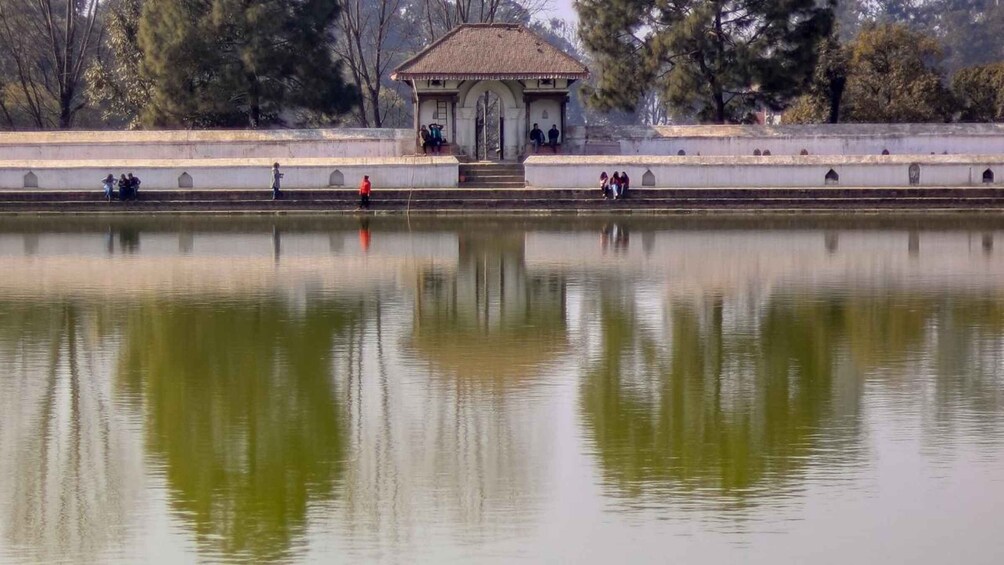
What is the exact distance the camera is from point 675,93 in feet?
109

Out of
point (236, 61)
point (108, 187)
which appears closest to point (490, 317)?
point (108, 187)

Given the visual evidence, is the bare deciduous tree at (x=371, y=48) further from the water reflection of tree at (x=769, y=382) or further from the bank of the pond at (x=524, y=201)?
the water reflection of tree at (x=769, y=382)

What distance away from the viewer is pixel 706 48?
32938 mm

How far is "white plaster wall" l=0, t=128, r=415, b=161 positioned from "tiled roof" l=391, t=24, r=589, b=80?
6.25 feet

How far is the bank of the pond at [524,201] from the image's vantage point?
2708 cm

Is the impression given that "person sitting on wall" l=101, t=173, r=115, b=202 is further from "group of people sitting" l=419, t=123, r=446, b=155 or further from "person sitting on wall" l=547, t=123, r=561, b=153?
"person sitting on wall" l=547, t=123, r=561, b=153

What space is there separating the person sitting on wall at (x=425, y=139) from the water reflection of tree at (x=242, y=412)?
58.1 ft

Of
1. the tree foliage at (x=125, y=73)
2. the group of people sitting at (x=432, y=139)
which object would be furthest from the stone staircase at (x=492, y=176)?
the tree foliage at (x=125, y=73)

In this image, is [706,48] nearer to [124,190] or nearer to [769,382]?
[124,190]

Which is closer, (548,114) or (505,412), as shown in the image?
(505,412)

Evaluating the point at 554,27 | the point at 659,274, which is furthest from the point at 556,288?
the point at 554,27

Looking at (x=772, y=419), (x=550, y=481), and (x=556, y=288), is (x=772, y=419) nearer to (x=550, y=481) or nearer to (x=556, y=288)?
(x=550, y=481)

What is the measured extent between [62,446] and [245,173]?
68.7 feet

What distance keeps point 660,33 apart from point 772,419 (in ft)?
81.2
